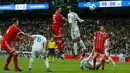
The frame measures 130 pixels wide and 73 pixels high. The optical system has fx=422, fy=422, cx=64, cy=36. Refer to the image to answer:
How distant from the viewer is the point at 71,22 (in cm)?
2641

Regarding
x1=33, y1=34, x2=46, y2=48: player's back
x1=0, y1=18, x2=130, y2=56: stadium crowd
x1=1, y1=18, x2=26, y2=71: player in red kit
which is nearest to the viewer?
x1=33, y1=34, x2=46, y2=48: player's back

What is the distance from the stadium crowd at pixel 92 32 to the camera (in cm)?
4434

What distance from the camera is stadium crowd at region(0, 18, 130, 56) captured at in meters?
44.3

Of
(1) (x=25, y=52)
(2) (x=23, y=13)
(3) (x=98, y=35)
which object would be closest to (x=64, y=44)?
(1) (x=25, y=52)

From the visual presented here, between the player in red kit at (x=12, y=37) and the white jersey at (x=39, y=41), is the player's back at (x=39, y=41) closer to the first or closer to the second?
the white jersey at (x=39, y=41)

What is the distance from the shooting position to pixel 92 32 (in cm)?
4956

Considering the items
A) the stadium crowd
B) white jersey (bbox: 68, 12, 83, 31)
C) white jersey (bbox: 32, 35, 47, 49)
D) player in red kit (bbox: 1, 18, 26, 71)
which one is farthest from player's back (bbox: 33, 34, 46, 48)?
the stadium crowd

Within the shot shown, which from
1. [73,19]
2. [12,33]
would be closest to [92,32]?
[73,19]

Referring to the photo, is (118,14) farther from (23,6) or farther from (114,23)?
(23,6)

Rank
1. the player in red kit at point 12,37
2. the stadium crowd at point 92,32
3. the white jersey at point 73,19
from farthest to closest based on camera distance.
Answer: the stadium crowd at point 92,32, the white jersey at point 73,19, the player in red kit at point 12,37

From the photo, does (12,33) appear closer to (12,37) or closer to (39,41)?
(12,37)

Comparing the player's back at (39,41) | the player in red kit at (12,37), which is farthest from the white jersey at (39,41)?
the player in red kit at (12,37)

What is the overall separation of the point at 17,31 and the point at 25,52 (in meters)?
28.8

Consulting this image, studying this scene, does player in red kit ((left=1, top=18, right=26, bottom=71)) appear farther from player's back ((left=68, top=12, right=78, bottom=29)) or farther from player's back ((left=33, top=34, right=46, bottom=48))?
player's back ((left=68, top=12, right=78, bottom=29))
